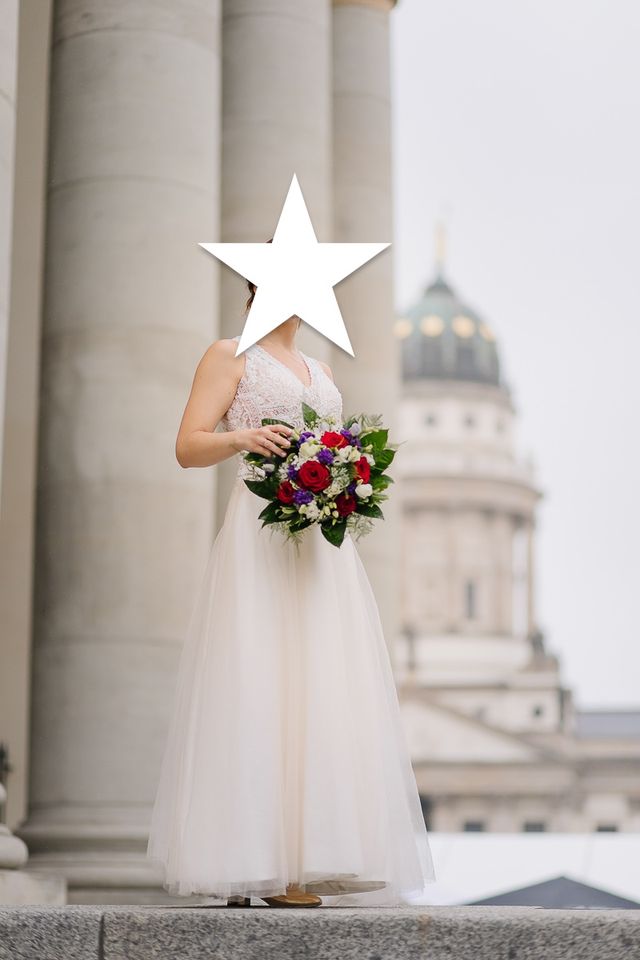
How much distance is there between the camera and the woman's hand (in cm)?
988

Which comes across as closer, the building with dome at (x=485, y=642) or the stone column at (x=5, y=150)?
the stone column at (x=5, y=150)

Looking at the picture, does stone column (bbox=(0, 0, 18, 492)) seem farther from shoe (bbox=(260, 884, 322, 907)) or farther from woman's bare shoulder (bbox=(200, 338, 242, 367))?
shoe (bbox=(260, 884, 322, 907))

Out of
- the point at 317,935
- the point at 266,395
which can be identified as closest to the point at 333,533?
Result: the point at 266,395

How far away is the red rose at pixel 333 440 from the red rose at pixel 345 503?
0.28m

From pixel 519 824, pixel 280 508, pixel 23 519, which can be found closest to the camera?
pixel 280 508

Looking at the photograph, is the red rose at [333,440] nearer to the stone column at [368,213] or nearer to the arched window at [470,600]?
the stone column at [368,213]

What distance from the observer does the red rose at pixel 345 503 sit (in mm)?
9805

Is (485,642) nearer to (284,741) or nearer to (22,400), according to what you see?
(22,400)

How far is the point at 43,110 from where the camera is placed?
2977 centimetres

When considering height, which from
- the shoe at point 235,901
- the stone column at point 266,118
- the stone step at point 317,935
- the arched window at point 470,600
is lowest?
the stone step at point 317,935

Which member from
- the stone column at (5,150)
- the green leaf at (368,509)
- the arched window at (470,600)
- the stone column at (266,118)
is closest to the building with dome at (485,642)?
the arched window at (470,600)

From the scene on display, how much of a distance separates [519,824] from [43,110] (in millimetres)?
128297

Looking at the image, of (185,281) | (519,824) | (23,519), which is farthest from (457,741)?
(185,281)

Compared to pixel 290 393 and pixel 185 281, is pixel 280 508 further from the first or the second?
pixel 185 281
